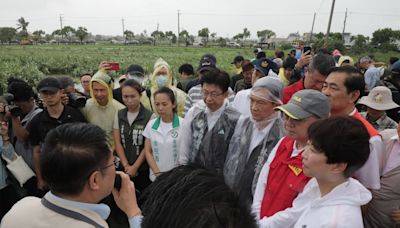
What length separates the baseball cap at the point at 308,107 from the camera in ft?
6.03

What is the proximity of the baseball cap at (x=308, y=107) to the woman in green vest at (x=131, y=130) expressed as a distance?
1.82m

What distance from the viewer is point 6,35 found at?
58062 millimetres

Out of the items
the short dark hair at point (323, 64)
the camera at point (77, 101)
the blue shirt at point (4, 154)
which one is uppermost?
the short dark hair at point (323, 64)

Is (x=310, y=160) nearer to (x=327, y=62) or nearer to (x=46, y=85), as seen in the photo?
(x=327, y=62)

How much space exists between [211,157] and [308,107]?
1016mm

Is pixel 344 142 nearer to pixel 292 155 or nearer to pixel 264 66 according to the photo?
pixel 292 155

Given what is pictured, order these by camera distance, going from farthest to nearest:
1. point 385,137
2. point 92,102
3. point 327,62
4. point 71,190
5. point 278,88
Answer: point 92,102, point 327,62, point 278,88, point 385,137, point 71,190

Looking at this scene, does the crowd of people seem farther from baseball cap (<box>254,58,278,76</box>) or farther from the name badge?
baseball cap (<box>254,58,278,76</box>)

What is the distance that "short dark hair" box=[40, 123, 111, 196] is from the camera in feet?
4.22

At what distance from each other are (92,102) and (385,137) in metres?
2.95

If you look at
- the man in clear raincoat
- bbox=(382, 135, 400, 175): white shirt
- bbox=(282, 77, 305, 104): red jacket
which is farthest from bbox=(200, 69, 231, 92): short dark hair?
bbox=(382, 135, 400, 175): white shirt

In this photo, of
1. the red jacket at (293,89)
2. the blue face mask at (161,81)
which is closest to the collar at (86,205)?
the red jacket at (293,89)

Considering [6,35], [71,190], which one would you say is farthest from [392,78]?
[6,35]

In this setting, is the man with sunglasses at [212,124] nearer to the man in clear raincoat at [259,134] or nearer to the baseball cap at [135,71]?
the man in clear raincoat at [259,134]
